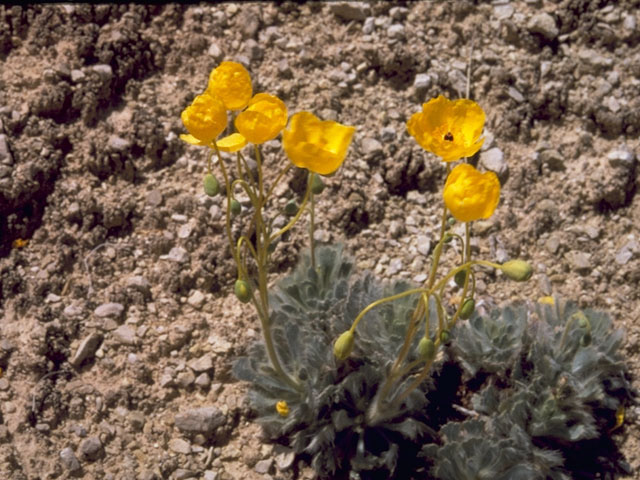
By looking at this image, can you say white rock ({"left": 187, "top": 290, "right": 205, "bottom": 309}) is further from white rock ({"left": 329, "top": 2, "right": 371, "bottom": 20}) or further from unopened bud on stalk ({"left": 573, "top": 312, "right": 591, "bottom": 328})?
white rock ({"left": 329, "top": 2, "right": 371, "bottom": 20})

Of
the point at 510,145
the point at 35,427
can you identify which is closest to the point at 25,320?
the point at 35,427

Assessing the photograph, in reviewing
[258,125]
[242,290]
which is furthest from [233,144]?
[242,290]

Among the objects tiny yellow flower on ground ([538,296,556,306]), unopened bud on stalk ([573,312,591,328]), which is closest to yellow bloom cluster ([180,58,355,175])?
unopened bud on stalk ([573,312,591,328])

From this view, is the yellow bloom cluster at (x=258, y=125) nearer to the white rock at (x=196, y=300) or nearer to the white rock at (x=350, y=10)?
the white rock at (x=196, y=300)

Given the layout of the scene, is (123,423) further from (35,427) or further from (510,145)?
(510,145)

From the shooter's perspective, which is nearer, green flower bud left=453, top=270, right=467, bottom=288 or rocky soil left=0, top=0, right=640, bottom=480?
green flower bud left=453, top=270, right=467, bottom=288
